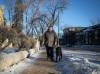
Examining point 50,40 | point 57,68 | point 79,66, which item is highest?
point 50,40

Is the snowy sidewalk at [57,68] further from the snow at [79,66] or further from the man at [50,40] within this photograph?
the man at [50,40]

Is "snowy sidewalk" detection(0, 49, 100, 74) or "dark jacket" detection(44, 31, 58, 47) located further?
"dark jacket" detection(44, 31, 58, 47)

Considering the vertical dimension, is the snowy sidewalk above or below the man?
below

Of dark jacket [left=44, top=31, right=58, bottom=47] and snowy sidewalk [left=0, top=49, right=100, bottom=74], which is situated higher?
dark jacket [left=44, top=31, right=58, bottom=47]

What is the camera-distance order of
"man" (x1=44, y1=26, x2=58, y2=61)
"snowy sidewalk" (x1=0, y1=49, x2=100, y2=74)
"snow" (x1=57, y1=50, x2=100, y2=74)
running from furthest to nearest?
"man" (x1=44, y1=26, x2=58, y2=61) < "snowy sidewalk" (x1=0, y1=49, x2=100, y2=74) < "snow" (x1=57, y1=50, x2=100, y2=74)

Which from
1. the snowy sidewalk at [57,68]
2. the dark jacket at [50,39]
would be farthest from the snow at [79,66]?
the dark jacket at [50,39]

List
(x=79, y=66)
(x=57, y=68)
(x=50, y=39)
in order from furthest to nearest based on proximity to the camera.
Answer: (x=50, y=39) < (x=57, y=68) < (x=79, y=66)

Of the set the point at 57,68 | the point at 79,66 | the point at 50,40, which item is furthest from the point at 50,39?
the point at 79,66

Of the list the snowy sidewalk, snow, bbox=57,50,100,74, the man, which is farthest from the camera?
the man

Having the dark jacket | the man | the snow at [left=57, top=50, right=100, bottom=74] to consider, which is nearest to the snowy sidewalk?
the snow at [left=57, top=50, right=100, bottom=74]

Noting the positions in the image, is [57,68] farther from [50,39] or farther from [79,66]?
[50,39]

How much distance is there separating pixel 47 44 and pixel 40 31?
59669mm

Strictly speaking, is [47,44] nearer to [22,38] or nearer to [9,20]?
[22,38]

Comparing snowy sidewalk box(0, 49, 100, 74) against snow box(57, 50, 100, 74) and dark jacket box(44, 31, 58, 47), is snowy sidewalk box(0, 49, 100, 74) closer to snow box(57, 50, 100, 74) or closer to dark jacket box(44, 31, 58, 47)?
snow box(57, 50, 100, 74)
